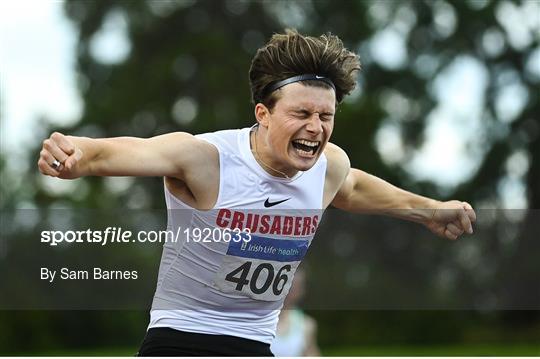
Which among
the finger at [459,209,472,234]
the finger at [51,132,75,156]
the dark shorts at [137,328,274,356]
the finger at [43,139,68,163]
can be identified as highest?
the finger at [459,209,472,234]

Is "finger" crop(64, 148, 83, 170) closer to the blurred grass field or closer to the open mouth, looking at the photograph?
the open mouth

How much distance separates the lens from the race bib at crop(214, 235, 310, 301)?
5258 millimetres

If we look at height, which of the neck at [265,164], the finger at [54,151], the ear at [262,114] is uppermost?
the ear at [262,114]

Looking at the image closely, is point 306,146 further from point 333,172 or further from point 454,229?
point 454,229

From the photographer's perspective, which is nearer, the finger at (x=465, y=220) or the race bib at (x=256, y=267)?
the race bib at (x=256, y=267)

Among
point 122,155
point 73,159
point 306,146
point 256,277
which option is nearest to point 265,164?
point 306,146

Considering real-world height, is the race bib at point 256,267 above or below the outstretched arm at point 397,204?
below

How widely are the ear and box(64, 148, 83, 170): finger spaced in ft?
3.79

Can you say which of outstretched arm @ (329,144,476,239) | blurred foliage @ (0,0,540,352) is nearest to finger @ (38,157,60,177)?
outstretched arm @ (329,144,476,239)

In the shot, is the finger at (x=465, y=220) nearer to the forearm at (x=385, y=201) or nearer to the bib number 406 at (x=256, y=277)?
the forearm at (x=385, y=201)

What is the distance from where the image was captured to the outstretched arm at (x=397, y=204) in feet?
19.1

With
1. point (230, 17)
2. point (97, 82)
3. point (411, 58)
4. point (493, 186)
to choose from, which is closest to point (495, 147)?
point (493, 186)

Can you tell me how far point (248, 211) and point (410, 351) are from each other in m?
17.5

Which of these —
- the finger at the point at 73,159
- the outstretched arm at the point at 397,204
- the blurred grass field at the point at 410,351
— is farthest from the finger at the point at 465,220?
the blurred grass field at the point at 410,351
